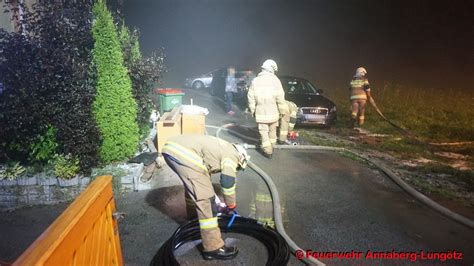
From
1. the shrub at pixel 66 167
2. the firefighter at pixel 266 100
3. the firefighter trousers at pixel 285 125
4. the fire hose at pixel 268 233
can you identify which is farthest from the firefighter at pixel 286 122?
the shrub at pixel 66 167

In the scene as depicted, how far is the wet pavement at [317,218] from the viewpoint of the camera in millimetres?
4008

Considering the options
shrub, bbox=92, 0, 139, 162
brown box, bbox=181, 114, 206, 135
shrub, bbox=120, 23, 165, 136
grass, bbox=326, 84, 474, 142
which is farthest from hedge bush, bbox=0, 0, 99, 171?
grass, bbox=326, 84, 474, 142

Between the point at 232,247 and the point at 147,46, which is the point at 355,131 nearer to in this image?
the point at 232,247

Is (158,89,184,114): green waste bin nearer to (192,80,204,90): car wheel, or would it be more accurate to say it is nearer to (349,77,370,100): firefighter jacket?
(349,77,370,100): firefighter jacket

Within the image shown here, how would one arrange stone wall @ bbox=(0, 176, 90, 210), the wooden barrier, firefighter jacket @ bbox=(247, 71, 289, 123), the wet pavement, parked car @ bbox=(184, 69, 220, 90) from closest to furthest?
Result: the wooden barrier, the wet pavement, stone wall @ bbox=(0, 176, 90, 210), firefighter jacket @ bbox=(247, 71, 289, 123), parked car @ bbox=(184, 69, 220, 90)

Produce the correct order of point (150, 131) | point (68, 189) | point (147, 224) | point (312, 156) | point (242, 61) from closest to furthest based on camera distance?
point (147, 224) → point (68, 189) → point (312, 156) → point (150, 131) → point (242, 61)

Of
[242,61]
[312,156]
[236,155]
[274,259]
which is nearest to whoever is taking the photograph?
[274,259]

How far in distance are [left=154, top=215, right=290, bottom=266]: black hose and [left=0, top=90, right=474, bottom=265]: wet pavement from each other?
0.14 meters

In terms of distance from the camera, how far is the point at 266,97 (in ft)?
23.0

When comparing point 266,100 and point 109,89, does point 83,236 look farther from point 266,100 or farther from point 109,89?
point 266,100

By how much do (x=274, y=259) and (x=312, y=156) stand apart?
4640mm

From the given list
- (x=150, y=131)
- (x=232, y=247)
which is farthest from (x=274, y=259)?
(x=150, y=131)

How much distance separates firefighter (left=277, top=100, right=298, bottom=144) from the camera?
25.9 ft

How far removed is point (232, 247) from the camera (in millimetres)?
3891
